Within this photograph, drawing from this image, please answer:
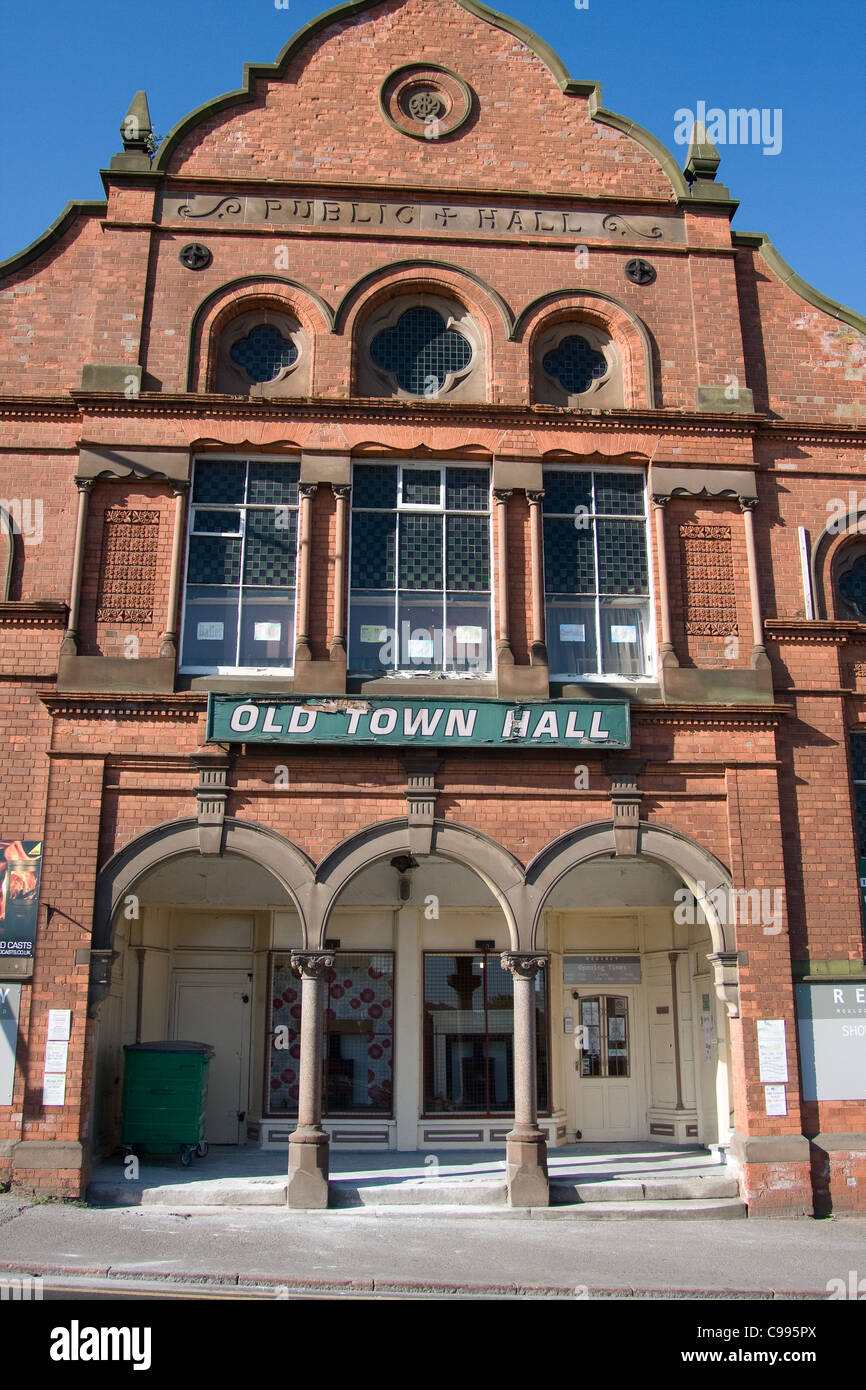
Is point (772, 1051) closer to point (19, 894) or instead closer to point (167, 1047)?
point (167, 1047)

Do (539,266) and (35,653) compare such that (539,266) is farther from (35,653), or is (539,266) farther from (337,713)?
(35,653)

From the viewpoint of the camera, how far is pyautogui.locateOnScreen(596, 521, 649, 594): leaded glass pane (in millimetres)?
15000

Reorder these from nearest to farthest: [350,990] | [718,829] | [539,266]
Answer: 1. [718,829]
2. [539,266]
3. [350,990]

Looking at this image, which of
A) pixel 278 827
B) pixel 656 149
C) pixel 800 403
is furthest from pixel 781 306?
pixel 278 827

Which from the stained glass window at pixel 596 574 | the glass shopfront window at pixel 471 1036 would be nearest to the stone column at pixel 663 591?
the stained glass window at pixel 596 574

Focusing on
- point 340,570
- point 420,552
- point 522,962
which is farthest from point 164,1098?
point 420,552

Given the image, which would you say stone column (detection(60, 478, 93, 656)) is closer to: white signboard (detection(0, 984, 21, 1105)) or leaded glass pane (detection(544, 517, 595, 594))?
white signboard (detection(0, 984, 21, 1105))

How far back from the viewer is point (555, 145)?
640 inches

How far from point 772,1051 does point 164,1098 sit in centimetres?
736

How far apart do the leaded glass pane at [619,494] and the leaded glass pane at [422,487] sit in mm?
2123

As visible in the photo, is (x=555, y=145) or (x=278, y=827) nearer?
(x=278, y=827)

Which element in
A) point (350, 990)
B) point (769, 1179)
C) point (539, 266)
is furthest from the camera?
point (350, 990)

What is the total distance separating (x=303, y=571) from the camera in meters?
14.3

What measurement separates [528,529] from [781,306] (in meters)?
5.20
